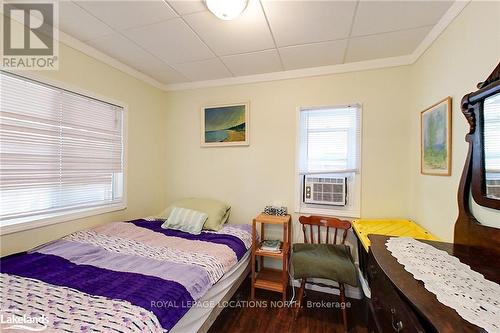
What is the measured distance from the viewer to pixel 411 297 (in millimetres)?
736

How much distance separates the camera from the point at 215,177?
287cm

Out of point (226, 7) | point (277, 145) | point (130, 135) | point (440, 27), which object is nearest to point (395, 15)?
point (440, 27)

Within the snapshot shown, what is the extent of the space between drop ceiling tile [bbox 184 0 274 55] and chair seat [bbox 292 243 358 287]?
2029mm

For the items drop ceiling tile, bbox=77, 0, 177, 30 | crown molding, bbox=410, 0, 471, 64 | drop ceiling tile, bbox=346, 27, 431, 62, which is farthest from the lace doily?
drop ceiling tile, bbox=77, 0, 177, 30

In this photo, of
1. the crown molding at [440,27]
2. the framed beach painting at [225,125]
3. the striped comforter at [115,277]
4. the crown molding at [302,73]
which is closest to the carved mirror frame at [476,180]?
the crown molding at [440,27]

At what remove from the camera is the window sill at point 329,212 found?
231 cm

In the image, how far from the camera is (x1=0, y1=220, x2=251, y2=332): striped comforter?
3.29ft

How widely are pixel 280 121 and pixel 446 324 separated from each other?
7.32 feet

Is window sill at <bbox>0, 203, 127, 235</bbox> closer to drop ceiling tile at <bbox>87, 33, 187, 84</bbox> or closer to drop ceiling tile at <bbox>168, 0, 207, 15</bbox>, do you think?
drop ceiling tile at <bbox>87, 33, 187, 84</bbox>

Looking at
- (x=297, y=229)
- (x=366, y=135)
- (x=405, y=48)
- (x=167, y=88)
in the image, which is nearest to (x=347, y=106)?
(x=366, y=135)

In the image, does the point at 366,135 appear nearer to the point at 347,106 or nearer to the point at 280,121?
the point at 347,106

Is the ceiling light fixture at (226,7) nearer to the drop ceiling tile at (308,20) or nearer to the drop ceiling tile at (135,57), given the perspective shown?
the drop ceiling tile at (308,20)

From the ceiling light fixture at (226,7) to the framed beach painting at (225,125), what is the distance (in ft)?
3.98

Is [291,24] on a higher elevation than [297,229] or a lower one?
higher
